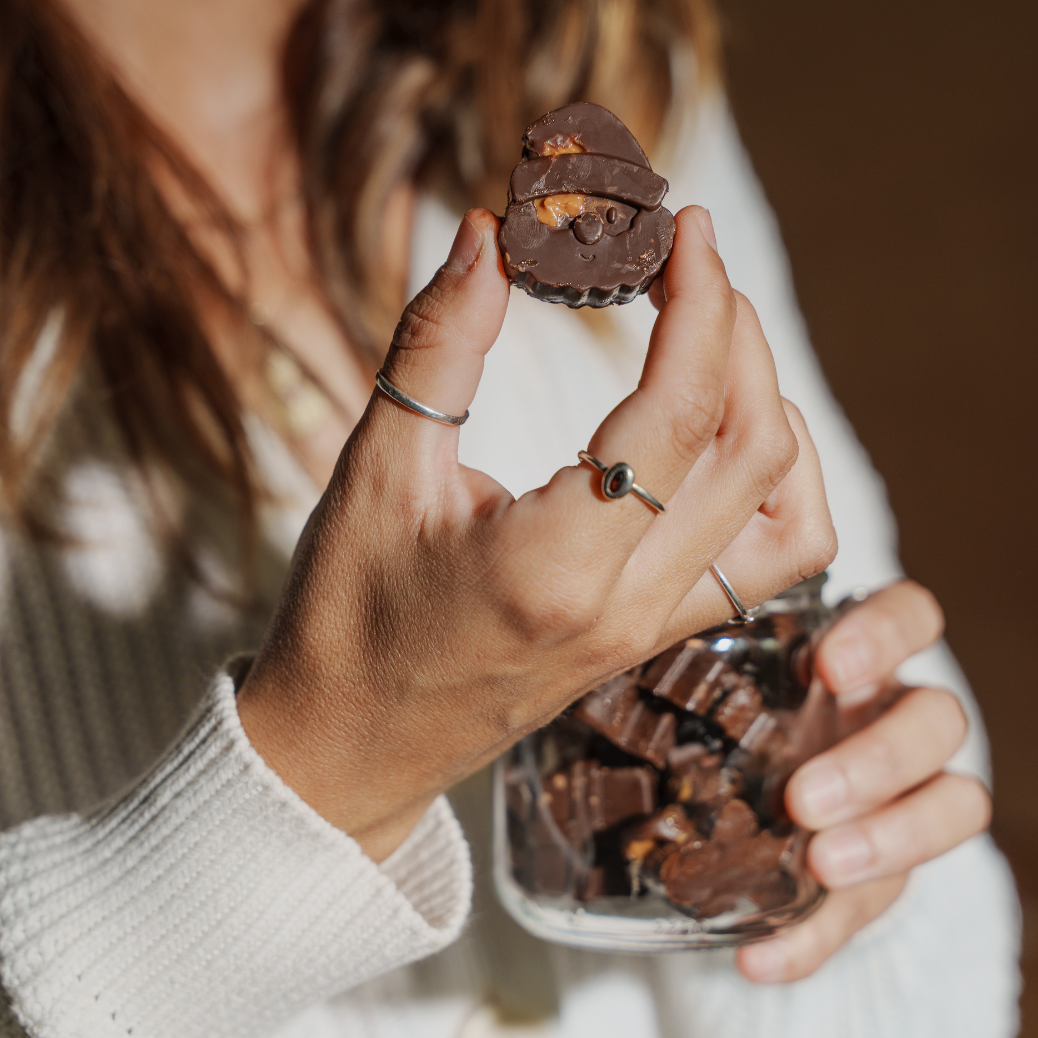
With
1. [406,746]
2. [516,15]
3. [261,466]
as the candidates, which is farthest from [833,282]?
[406,746]

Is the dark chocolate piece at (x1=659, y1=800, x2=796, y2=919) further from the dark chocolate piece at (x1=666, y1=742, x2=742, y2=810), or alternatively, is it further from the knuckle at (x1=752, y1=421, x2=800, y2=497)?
the knuckle at (x1=752, y1=421, x2=800, y2=497)

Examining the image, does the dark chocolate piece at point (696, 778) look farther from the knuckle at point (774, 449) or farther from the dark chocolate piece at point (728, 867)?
the knuckle at point (774, 449)

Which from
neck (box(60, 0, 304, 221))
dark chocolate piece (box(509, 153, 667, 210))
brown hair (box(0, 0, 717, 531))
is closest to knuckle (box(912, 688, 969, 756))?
dark chocolate piece (box(509, 153, 667, 210))

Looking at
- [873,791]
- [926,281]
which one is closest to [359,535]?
[873,791]

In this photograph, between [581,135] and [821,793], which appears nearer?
[581,135]

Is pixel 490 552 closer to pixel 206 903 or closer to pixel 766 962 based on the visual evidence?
pixel 206 903

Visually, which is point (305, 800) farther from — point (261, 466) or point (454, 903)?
point (261, 466)

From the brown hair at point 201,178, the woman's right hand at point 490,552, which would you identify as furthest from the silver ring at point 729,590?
the brown hair at point 201,178
